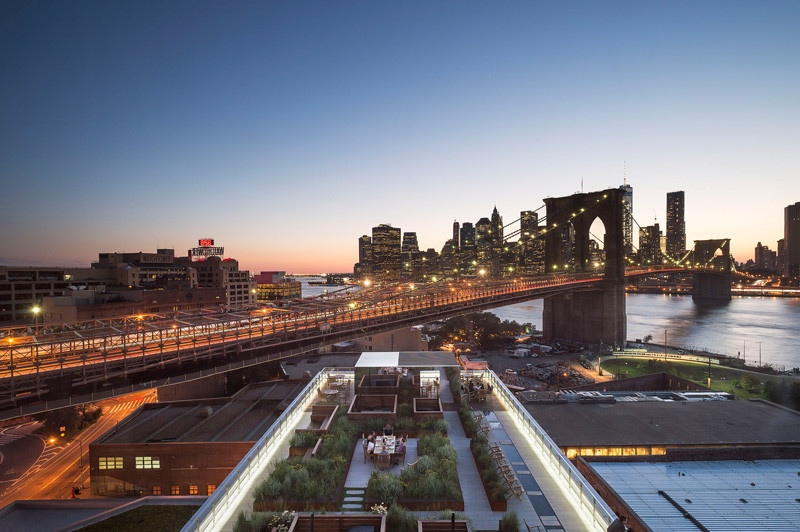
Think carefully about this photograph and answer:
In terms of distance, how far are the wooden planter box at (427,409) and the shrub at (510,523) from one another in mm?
5115

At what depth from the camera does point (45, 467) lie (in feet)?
86.9

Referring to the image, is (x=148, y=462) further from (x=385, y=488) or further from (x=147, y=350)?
(x=385, y=488)

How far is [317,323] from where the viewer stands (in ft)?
87.0

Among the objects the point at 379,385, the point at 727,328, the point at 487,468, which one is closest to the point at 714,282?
the point at 727,328

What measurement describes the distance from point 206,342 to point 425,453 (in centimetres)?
1552

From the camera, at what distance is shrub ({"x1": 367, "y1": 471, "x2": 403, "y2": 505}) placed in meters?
8.46

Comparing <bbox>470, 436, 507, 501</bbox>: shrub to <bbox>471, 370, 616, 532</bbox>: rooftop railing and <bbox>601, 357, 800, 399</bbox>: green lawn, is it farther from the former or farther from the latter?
<bbox>601, 357, 800, 399</bbox>: green lawn

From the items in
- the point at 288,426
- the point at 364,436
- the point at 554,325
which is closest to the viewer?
the point at 364,436

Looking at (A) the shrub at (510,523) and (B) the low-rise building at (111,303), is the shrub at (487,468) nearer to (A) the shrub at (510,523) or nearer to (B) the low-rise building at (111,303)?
(A) the shrub at (510,523)

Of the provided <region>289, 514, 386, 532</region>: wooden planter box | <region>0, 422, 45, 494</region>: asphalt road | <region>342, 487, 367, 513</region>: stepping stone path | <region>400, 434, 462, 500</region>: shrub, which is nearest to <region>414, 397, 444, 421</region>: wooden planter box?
<region>400, 434, 462, 500</region>: shrub

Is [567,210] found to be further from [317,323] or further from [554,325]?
[317,323]

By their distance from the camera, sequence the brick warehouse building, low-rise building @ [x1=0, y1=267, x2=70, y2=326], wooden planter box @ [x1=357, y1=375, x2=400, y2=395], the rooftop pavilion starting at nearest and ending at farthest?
the rooftop pavilion → wooden planter box @ [x1=357, y1=375, x2=400, y2=395] → the brick warehouse building → low-rise building @ [x1=0, y1=267, x2=70, y2=326]

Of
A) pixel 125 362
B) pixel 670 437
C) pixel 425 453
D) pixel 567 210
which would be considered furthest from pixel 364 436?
pixel 567 210

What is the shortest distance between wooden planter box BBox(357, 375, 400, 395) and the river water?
56344mm
